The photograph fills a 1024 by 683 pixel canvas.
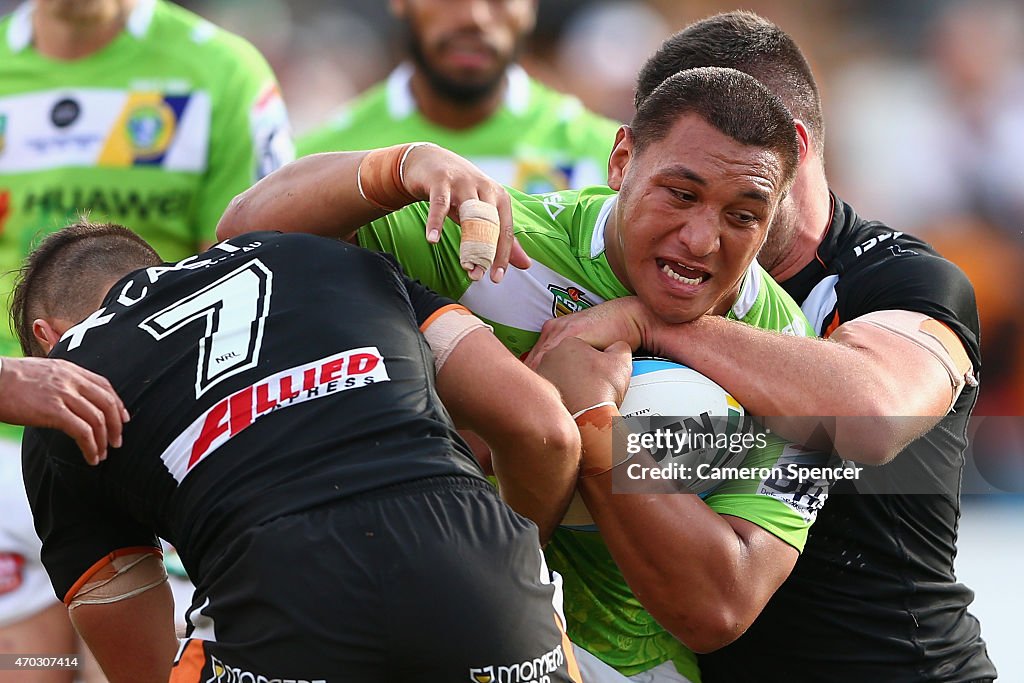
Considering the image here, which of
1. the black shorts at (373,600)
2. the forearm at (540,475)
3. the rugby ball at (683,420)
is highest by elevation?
the rugby ball at (683,420)

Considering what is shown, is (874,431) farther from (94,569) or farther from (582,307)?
(94,569)

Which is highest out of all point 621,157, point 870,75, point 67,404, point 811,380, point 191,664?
point 870,75

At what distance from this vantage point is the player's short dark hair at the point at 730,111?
338cm

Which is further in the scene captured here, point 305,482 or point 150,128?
point 150,128

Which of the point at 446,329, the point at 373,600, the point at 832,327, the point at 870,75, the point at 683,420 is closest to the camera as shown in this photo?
the point at 373,600

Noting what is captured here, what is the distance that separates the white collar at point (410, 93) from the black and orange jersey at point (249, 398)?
4279mm

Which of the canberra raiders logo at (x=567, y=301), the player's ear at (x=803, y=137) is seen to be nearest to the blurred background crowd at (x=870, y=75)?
the player's ear at (x=803, y=137)

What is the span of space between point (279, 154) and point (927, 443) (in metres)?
3.11

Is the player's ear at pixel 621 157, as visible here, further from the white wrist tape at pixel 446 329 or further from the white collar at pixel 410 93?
→ the white collar at pixel 410 93

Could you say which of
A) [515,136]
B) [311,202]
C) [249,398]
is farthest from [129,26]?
[249,398]

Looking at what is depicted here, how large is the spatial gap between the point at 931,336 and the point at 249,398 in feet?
6.21

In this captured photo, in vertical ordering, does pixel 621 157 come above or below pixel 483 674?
above

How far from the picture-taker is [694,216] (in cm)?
334

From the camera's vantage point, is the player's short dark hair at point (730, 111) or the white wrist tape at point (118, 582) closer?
the white wrist tape at point (118, 582)
